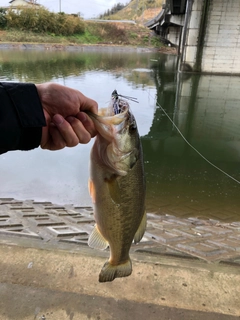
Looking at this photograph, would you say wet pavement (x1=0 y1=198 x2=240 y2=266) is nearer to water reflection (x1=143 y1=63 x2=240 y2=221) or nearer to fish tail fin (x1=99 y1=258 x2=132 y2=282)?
fish tail fin (x1=99 y1=258 x2=132 y2=282)

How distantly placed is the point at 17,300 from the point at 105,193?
147 cm

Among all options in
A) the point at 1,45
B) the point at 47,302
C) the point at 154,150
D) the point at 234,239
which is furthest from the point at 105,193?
the point at 1,45

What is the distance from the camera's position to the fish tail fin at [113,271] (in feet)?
6.88

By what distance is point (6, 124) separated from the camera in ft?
5.66

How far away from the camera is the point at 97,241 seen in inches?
83.8

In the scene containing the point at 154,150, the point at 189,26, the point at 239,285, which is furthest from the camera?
the point at 189,26

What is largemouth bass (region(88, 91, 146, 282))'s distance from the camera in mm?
1722

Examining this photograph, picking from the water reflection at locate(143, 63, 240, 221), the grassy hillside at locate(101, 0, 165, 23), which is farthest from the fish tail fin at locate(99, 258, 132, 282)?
the grassy hillside at locate(101, 0, 165, 23)

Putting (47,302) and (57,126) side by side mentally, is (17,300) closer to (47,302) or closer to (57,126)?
(47,302)

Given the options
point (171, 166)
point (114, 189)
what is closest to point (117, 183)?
point (114, 189)

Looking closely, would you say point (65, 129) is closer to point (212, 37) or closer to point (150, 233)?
point (150, 233)

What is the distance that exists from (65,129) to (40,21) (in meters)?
68.9

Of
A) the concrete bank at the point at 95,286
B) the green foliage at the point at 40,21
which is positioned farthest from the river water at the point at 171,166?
the green foliage at the point at 40,21

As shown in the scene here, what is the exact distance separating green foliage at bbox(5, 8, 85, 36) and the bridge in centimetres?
4541
